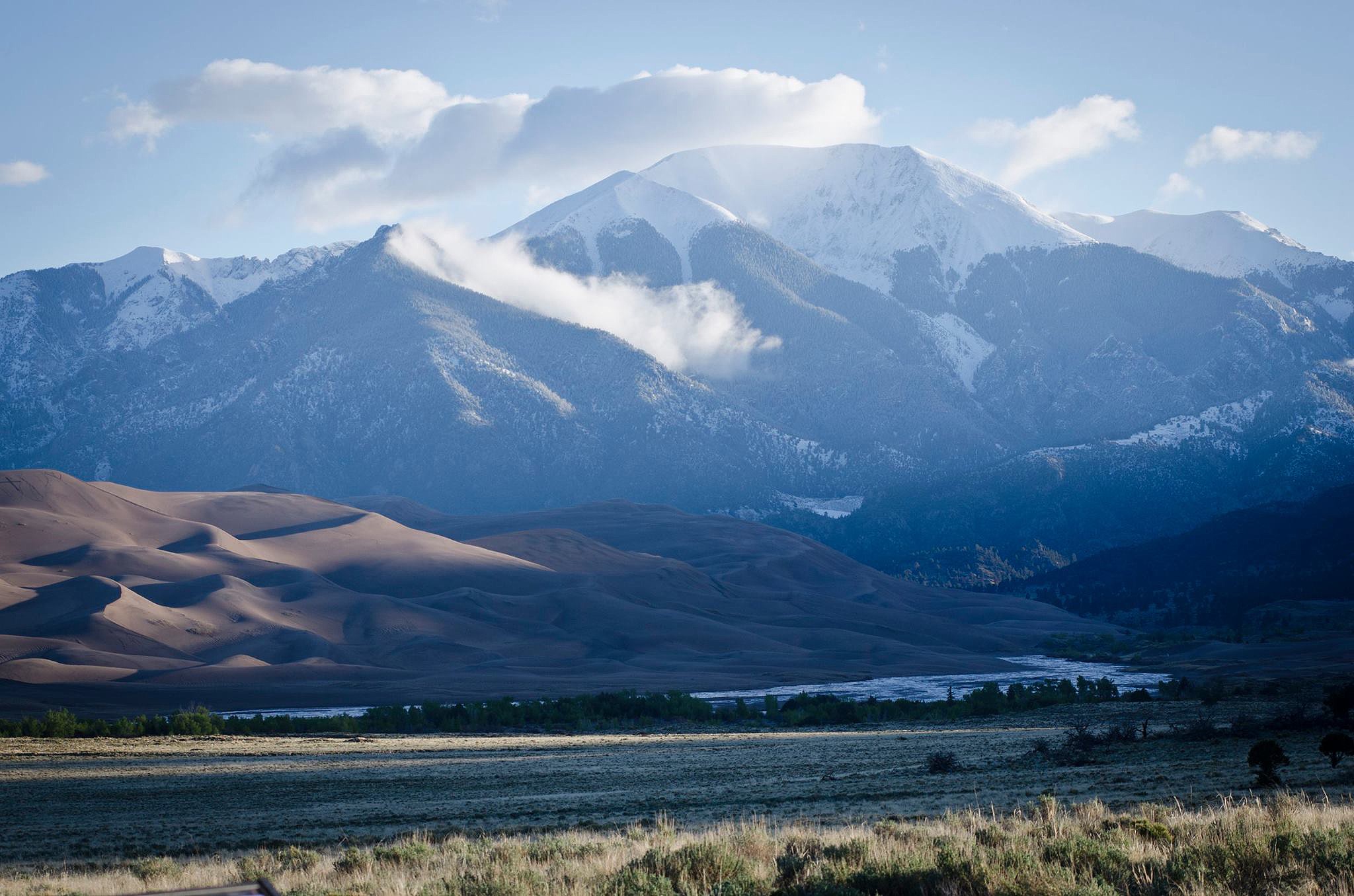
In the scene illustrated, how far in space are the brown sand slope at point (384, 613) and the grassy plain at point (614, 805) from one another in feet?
127

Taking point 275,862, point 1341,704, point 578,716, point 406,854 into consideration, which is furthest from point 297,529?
point 406,854

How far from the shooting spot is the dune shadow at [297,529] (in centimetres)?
15925

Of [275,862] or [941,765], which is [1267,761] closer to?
[941,765]

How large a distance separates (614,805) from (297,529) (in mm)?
141050

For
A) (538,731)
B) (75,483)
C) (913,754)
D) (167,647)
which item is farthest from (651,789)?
(75,483)

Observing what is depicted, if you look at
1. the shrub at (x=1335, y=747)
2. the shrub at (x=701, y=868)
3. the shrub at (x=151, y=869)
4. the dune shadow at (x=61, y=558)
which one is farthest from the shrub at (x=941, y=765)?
the dune shadow at (x=61, y=558)

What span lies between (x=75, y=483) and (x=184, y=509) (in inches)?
705

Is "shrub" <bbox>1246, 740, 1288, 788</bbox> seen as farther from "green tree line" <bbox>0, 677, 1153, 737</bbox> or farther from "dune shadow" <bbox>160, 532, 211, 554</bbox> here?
"dune shadow" <bbox>160, 532, 211, 554</bbox>

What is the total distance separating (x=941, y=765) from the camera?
35.5 meters

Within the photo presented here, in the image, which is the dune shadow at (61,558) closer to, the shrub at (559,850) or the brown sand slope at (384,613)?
the brown sand slope at (384,613)

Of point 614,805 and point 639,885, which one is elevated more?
point 639,885

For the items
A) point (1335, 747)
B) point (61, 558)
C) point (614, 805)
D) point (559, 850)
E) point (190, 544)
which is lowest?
point (614, 805)

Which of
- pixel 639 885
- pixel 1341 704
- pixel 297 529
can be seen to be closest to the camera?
pixel 639 885

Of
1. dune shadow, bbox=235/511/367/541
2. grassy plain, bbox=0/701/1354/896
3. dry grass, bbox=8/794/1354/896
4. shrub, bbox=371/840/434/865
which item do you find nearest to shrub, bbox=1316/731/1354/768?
grassy plain, bbox=0/701/1354/896
